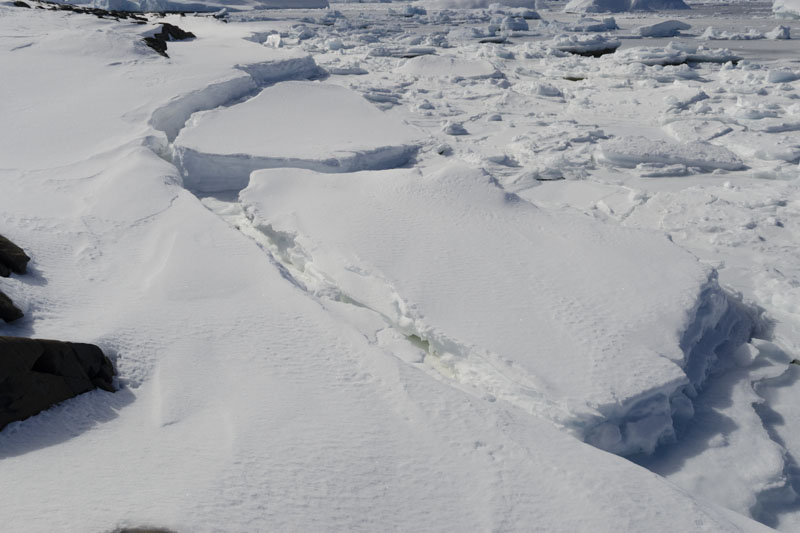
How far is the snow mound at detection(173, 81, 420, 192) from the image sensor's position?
5.87 m

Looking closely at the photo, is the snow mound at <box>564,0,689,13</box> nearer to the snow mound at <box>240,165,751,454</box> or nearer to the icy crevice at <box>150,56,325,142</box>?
the icy crevice at <box>150,56,325,142</box>

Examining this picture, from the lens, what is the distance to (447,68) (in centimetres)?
1151

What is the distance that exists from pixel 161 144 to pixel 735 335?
522 cm

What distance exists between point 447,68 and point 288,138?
5931 mm

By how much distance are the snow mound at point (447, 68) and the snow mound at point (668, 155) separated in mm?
5128

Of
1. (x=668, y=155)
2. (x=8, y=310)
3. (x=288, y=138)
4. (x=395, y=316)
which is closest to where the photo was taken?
(x=8, y=310)

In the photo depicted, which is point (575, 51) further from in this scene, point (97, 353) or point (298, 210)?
point (97, 353)

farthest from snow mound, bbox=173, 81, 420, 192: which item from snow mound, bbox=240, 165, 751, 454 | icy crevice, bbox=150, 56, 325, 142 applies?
snow mound, bbox=240, 165, 751, 454

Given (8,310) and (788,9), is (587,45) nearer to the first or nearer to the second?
(788,9)

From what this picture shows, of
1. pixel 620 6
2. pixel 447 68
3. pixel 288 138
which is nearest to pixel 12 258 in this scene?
pixel 288 138

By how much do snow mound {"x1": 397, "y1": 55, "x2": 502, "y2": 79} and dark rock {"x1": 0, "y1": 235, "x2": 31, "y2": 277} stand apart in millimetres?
9023

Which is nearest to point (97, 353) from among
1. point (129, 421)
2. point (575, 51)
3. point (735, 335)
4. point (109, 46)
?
point (129, 421)

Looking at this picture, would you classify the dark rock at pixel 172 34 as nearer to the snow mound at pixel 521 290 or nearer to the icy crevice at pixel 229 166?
the icy crevice at pixel 229 166

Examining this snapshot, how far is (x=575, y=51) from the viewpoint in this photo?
15.7 meters
